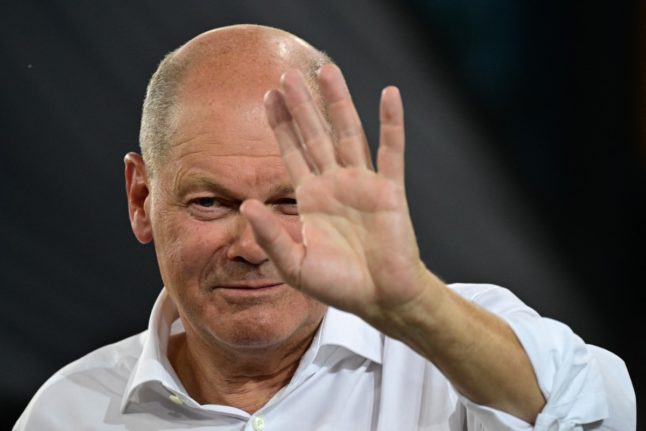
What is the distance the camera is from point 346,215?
1.48 m

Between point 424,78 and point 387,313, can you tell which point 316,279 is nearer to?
point 387,313

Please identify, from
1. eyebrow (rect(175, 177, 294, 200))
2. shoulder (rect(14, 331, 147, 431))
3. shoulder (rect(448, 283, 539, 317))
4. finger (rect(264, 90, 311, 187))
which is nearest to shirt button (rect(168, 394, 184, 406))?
shoulder (rect(14, 331, 147, 431))

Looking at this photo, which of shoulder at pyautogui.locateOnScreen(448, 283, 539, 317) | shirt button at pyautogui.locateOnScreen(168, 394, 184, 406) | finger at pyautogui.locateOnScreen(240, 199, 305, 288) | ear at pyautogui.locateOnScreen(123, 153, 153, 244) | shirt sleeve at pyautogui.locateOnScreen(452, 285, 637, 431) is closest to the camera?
finger at pyautogui.locateOnScreen(240, 199, 305, 288)

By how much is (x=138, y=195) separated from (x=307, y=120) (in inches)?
31.4

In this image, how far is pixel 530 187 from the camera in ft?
7.36

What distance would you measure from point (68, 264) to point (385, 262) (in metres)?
1.15

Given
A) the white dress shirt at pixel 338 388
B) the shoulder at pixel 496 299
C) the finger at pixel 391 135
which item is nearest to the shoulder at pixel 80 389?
the white dress shirt at pixel 338 388

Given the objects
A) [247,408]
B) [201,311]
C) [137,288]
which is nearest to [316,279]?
[201,311]

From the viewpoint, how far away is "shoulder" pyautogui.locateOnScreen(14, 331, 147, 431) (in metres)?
2.12

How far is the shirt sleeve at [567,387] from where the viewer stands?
1.55 meters

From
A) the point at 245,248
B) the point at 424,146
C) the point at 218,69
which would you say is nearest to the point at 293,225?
the point at 245,248

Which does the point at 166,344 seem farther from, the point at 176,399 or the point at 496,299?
the point at 496,299

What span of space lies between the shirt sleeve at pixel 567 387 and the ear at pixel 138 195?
854mm

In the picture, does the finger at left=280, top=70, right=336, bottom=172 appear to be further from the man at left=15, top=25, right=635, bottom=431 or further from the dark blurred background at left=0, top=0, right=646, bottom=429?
the dark blurred background at left=0, top=0, right=646, bottom=429
